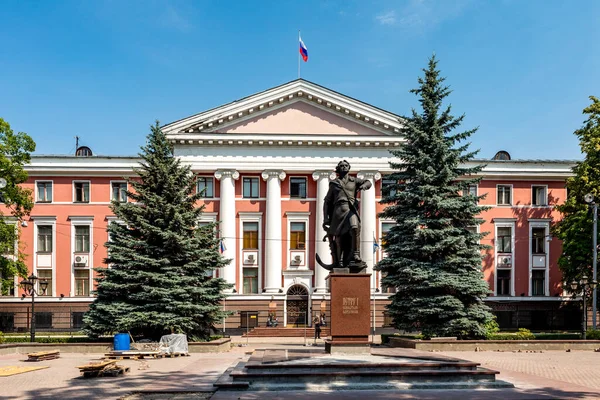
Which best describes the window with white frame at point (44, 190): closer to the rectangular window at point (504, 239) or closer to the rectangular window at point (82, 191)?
the rectangular window at point (82, 191)

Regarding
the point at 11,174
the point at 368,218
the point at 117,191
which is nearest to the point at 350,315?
the point at 11,174

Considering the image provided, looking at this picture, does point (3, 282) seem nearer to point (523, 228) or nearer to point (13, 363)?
point (13, 363)

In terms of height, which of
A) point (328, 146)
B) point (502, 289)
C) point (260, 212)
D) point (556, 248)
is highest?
point (328, 146)

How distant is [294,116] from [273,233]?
320 inches

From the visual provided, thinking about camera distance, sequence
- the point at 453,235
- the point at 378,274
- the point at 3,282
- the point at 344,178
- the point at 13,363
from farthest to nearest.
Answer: the point at 378,274 → the point at 3,282 → the point at 453,235 → the point at 13,363 → the point at 344,178

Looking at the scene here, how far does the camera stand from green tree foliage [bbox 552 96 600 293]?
32.4 m

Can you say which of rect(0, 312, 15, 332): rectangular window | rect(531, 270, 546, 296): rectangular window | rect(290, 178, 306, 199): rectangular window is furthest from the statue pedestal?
rect(0, 312, 15, 332): rectangular window

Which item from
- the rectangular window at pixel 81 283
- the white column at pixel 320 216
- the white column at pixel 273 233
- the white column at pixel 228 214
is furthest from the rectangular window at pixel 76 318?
the white column at pixel 320 216

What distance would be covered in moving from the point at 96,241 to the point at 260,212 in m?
11.5

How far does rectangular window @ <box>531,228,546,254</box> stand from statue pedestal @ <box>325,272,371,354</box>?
2983cm

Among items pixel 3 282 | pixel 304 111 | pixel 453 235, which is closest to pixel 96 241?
pixel 3 282

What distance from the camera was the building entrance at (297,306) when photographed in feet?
125

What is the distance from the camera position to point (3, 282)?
31.9 metres

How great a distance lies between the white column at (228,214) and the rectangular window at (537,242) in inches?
813
